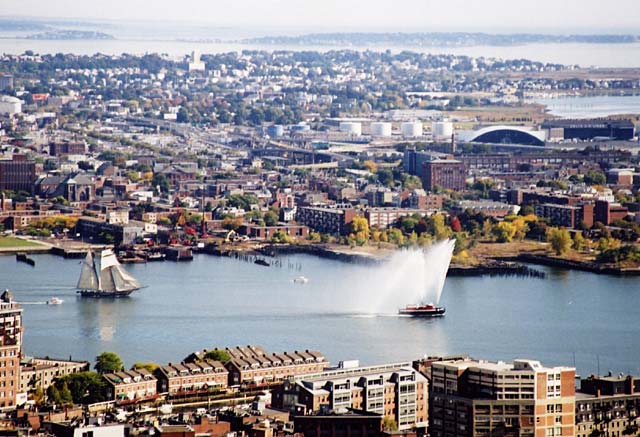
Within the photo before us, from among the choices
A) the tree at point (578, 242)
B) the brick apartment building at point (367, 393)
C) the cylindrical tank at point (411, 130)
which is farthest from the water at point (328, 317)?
the cylindrical tank at point (411, 130)

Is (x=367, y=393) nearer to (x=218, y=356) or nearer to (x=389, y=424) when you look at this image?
(x=389, y=424)

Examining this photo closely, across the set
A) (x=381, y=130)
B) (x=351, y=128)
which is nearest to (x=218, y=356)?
(x=381, y=130)

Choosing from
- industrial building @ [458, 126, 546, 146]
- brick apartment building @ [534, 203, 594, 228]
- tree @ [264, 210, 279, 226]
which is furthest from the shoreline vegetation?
industrial building @ [458, 126, 546, 146]

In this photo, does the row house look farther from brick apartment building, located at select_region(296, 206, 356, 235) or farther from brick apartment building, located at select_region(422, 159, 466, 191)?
brick apartment building, located at select_region(422, 159, 466, 191)

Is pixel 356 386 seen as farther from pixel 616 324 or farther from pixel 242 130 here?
pixel 242 130

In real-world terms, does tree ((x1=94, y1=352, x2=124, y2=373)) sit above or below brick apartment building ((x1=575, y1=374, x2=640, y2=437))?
below

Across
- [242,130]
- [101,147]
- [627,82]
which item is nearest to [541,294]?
[101,147]

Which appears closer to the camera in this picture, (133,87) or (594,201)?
(594,201)
